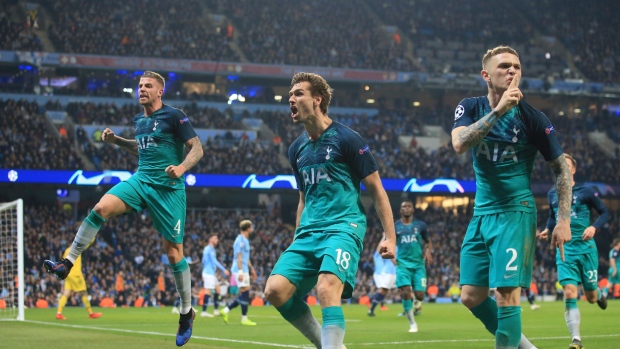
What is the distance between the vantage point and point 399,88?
187 ft

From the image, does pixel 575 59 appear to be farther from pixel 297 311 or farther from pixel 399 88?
pixel 297 311

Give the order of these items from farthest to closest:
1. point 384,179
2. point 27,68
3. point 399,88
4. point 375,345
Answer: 1. point 399,88
2. point 27,68
3. point 384,179
4. point 375,345

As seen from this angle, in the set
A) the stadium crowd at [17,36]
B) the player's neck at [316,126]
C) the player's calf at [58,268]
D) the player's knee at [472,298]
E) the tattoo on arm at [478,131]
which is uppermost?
the stadium crowd at [17,36]

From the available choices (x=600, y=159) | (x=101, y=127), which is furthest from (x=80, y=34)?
(x=600, y=159)

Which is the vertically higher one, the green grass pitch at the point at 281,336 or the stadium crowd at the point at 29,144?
the stadium crowd at the point at 29,144

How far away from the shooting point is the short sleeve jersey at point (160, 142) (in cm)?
996

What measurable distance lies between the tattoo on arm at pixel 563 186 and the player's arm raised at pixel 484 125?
29.6 inches

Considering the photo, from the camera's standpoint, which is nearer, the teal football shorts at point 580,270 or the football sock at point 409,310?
the teal football shorts at point 580,270

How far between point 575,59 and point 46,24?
3501 centimetres

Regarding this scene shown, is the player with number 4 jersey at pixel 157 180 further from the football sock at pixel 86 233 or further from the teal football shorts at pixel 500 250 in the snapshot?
the teal football shorts at pixel 500 250

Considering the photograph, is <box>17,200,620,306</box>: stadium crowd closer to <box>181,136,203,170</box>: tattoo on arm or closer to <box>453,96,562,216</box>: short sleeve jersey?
<box>181,136,203,170</box>: tattoo on arm

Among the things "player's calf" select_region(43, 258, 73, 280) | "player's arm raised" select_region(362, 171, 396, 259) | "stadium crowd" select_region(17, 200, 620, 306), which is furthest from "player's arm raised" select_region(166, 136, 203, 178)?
"stadium crowd" select_region(17, 200, 620, 306)

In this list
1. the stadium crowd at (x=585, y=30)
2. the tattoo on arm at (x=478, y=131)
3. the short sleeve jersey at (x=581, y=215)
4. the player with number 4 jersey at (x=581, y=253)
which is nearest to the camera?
the tattoo on arm at (x=478, y=131)

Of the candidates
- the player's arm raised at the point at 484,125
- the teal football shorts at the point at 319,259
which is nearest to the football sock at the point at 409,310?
the teal football shorts at the point at 319,259
